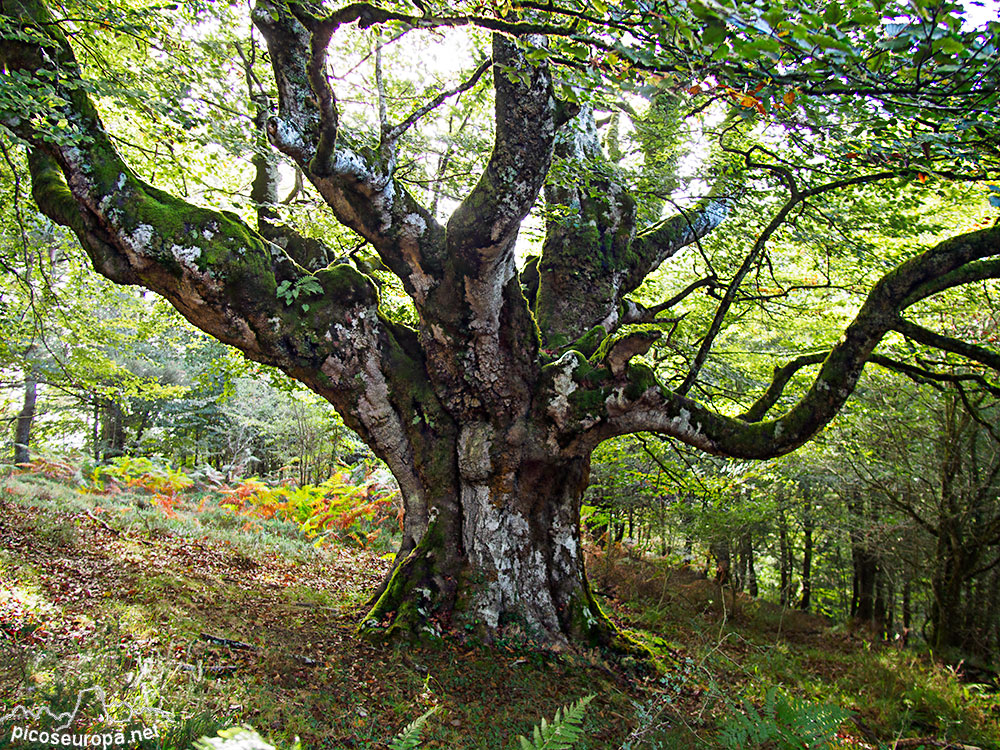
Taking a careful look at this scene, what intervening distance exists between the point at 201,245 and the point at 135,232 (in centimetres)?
46

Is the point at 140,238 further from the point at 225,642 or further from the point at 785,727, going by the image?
the point at 785,727

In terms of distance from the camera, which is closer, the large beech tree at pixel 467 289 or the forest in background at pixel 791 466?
the large beech tree at pixel 467 289

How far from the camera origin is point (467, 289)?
15.9 feet

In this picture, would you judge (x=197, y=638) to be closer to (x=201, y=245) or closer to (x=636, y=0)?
(x=201, y=245)

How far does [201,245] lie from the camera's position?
449cm

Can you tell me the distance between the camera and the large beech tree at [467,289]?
13.2 ft

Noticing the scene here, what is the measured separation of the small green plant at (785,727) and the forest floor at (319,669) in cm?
1

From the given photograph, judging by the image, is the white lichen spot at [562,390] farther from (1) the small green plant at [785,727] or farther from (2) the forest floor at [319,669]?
(1) the small green plant at [785,727]

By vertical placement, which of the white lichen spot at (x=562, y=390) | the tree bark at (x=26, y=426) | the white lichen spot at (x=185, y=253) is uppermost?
the white lichen spot at (x=185, y=253)

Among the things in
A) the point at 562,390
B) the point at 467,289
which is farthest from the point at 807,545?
the point at 467,289

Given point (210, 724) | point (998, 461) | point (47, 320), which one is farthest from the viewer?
point (47, 320)

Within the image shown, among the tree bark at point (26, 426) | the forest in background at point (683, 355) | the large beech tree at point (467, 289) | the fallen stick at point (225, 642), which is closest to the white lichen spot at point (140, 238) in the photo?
A: the large beech tree at point (467, 289)

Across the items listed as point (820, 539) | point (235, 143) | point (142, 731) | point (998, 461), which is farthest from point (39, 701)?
point (820, 539)

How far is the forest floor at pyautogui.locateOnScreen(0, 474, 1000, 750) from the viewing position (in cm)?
299
